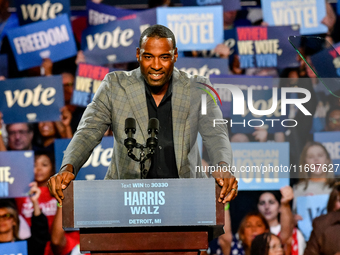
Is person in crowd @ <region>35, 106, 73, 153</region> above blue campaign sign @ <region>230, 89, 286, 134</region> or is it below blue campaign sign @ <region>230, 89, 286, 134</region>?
above

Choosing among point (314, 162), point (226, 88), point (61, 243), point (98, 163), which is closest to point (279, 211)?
point (98, 163)

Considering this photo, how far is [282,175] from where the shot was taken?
1.82m

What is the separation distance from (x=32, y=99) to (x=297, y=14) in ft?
9.16

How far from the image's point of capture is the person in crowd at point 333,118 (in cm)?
200

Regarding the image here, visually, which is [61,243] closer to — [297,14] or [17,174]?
[17,174]

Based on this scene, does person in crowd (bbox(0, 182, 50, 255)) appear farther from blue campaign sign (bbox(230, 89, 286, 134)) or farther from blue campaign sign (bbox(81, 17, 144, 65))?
blue campaign sign (bbox(230, 89, 286, 134))

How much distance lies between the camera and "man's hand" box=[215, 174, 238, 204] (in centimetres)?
158

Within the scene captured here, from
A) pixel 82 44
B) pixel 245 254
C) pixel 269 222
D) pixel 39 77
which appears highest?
pixel 82 44

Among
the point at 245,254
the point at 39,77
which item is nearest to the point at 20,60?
the point at 39,77

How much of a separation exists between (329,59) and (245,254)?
2.65 m

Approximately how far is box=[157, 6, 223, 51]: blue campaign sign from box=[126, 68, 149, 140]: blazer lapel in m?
2.27

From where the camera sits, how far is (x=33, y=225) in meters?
4.24

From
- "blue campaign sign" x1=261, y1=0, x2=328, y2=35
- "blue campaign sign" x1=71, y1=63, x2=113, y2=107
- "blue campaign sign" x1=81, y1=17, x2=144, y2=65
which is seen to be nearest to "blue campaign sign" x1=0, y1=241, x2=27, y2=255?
"blue campaign sign" x1=71, y1=63, x2=113, y2=107

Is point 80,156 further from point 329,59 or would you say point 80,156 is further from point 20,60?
point 20,60
